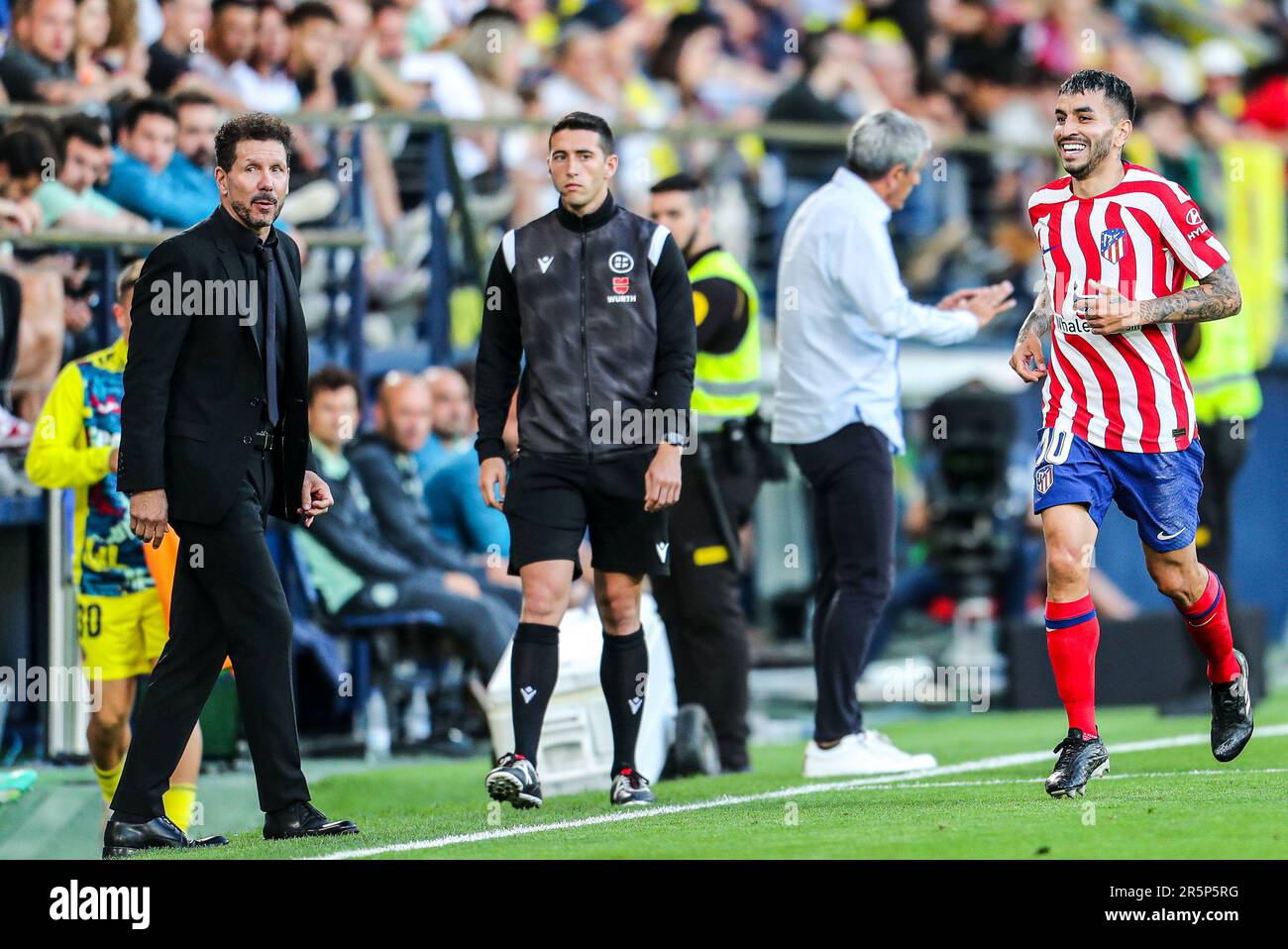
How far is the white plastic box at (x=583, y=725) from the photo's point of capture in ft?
→ 28.3

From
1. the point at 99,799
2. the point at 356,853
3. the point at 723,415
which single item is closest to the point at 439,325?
the point at 723,415

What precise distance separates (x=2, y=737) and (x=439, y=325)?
3.28 meters

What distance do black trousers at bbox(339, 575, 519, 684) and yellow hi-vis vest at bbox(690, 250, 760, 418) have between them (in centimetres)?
211

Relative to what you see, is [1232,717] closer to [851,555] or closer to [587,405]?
[851,555]

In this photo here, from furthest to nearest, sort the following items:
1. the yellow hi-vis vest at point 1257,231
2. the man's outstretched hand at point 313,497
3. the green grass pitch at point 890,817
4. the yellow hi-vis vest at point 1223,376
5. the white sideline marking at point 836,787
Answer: the yellow hi-vis vest at point 1257,231, the yellow hi-vis vest at point 1223,376, the man's outstretched hand at point 313,497, the white sideline marking at point 836,787, the green grass pitch at point 890,817

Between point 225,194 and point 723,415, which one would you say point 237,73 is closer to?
point 723,415

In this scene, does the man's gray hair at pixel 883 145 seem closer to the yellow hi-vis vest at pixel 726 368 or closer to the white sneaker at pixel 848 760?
the yellow hi-vis vest at pixel 726 368

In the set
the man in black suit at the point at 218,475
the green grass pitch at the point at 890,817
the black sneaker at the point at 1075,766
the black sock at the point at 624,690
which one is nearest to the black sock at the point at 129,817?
the man in black suit at the point at 218,475

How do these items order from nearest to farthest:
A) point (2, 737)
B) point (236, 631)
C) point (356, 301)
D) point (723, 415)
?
1. point (236, 631)
2. point (723, 415)
3. point (2, 737)
4. point (356, 301)

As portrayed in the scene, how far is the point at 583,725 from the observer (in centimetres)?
868

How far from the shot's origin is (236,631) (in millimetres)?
6625
